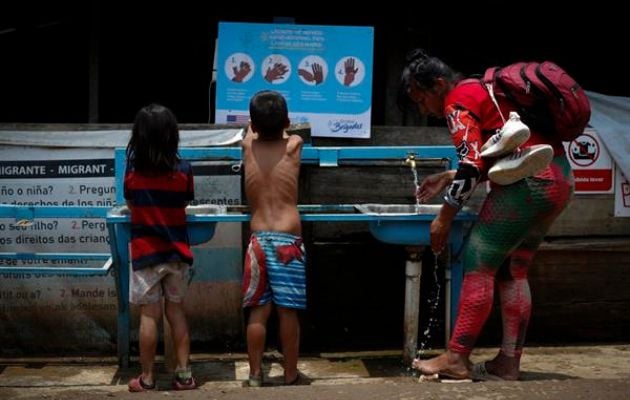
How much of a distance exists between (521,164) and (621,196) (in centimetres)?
198

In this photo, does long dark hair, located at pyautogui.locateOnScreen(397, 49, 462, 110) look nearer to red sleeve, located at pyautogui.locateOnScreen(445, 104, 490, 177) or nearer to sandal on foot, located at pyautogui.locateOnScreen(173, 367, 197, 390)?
red sleeve, located at pyautogui.locateOnScreen(445, 104, 490, 177)

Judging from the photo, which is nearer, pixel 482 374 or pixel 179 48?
pixel 482 374

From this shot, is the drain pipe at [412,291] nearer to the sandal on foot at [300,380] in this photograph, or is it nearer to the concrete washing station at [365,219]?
the concrete washing station at [365,219]

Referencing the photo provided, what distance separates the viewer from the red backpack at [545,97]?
429cm

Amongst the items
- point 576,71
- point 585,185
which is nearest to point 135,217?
point 585,185

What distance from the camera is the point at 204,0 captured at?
6598 mm

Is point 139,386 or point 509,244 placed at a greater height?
point 509,244

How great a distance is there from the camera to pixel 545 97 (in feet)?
14.1

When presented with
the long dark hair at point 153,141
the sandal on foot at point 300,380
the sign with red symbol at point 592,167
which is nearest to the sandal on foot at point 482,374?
the sandal on foot at point 300,380

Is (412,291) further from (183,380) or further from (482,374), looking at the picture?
(183,380)

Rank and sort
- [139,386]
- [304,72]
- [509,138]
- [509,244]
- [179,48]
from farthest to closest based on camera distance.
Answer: [179,48]
[304,72]
[139,386]
[509,244]
[509,138]

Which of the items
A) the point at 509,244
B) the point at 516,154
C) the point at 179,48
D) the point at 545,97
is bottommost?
the point at 509,244

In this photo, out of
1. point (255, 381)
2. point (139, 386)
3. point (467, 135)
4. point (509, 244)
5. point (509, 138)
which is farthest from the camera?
point (255, 381)

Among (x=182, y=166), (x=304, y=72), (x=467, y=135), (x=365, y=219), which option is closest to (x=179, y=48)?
(x=304, y=72)
